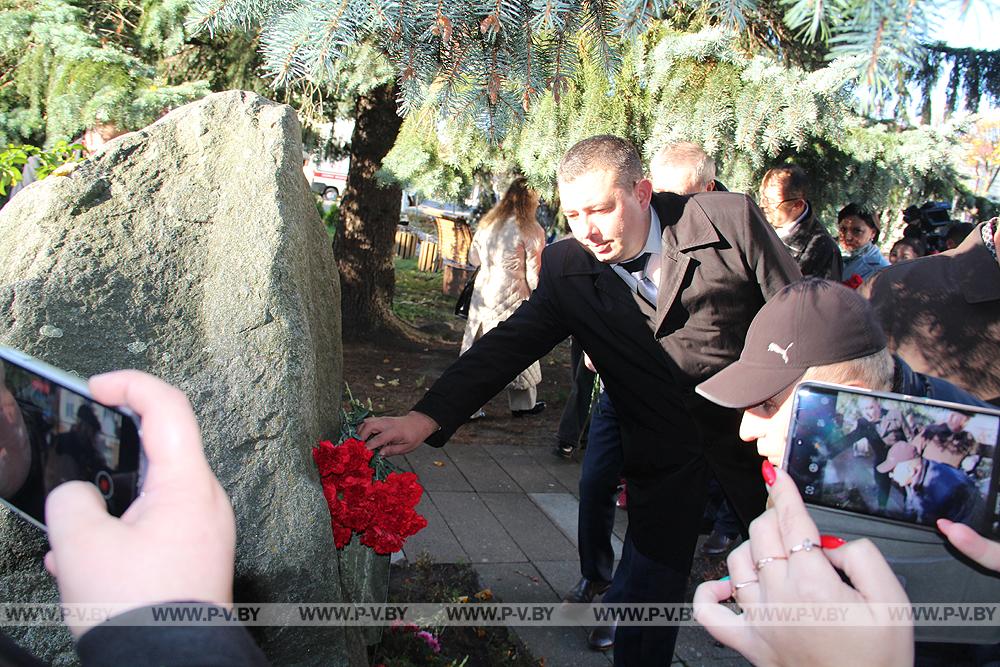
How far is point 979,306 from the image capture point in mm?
2779

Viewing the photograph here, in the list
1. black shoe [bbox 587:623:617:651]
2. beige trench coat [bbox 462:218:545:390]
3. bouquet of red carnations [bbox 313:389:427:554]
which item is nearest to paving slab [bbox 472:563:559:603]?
black shoe [bbox 587:623:617:651]

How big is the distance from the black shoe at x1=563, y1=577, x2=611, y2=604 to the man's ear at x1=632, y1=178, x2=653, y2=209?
183 cm

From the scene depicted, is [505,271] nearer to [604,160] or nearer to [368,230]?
[368,230]

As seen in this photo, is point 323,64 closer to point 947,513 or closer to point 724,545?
point 947,513

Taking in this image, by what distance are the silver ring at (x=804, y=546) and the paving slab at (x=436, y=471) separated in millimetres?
3892

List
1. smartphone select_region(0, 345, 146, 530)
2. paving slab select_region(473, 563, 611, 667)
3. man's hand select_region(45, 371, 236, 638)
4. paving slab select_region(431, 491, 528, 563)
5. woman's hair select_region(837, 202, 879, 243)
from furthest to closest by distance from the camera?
1. woman's hair select_region(837, 202, 879, 243)
2. paving slab select_region(431, 491, 528, 563)
3. paving slab select_region(473, 563, 611, 667)
4. smartphone select_region(0, 345, 146, 530)
5. man's hand select_region(45, 371, 236, 638)

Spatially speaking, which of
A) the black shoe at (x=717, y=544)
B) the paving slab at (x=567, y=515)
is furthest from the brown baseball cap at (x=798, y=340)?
the black shoe at (x=717, y=544)

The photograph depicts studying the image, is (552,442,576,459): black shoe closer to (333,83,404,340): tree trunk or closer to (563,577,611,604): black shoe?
(563,577,611,604): black shoe

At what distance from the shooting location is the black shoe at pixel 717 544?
14.4 ft

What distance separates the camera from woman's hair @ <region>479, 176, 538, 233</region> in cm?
612

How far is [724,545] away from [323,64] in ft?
12.1

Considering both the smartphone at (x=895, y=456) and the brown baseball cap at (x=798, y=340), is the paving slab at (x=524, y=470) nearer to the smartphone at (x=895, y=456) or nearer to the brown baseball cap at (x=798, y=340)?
the brown baseball cap at (x=798, y=340)

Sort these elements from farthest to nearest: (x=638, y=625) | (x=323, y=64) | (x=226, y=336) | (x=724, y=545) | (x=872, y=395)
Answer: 1. (x=724, y=545)
2. (x=638, y=625)
3. (x=226, y=336)
4. (x=323, y=64)
5. (x=872, y=395)

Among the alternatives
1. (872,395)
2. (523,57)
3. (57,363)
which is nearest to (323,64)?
(523,57)
